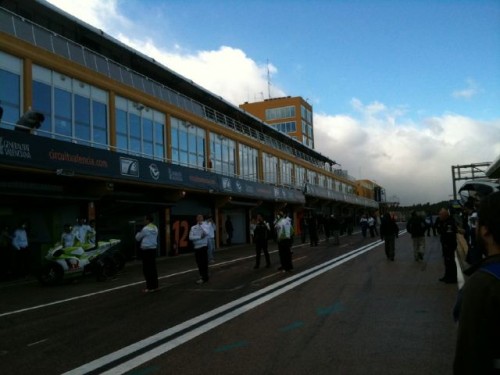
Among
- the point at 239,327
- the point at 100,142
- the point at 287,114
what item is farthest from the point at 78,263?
the point at 287,114

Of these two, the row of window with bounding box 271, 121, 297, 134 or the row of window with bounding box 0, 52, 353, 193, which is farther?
the row of window with bounding box 271, 121, 297, 134

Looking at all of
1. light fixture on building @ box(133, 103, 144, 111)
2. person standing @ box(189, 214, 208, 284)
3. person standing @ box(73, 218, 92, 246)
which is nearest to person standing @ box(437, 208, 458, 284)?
person standing @ box(189, 214, 208, 284)

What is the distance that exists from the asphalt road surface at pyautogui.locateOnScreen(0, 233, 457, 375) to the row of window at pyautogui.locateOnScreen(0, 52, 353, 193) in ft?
25.9

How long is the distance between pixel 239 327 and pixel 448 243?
601 centimetres

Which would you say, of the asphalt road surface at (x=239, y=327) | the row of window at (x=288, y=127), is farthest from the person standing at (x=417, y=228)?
the row of window at (x=288, y=127)

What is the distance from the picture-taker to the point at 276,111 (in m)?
83.9

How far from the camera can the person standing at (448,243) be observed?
33.8ft

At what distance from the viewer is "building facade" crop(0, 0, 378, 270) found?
16266 mm

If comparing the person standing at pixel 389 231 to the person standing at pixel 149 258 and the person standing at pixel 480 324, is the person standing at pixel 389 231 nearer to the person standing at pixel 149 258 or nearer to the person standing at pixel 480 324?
the person standing at pixel 149 258

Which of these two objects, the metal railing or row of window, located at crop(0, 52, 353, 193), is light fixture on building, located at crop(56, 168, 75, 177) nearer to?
row of window, located at crop(0, 52, 353, 193)

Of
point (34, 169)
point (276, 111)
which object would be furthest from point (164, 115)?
point (276, 111)

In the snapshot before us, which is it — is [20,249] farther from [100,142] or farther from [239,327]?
[239,327]

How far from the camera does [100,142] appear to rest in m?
21.4

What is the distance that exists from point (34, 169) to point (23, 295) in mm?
4810
